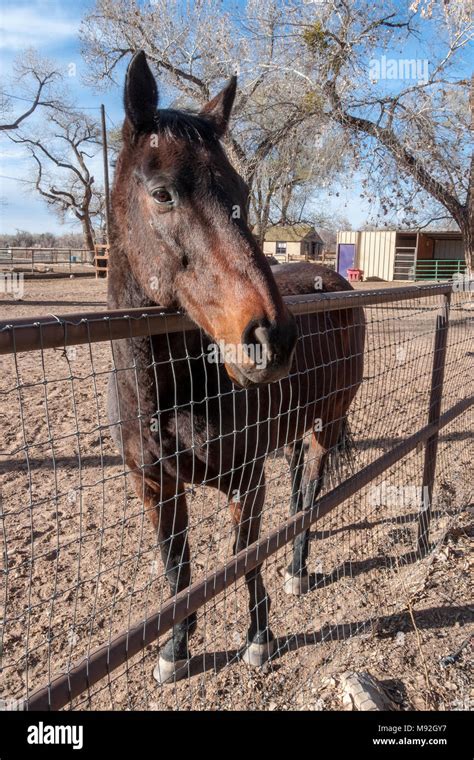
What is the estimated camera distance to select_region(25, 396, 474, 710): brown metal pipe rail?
1.33 metres

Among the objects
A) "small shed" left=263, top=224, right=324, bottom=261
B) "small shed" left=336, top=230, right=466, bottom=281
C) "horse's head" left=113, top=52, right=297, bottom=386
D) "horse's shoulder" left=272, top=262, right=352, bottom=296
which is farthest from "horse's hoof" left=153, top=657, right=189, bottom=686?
"small shed" left=263, top=224, right=324, bottom=261

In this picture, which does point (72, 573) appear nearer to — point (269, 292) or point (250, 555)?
point (250, 555)

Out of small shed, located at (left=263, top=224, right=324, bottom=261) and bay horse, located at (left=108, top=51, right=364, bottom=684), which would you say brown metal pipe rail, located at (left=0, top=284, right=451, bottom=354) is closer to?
bay horse, located at (left=108, top=51, right=364, bottom=684)

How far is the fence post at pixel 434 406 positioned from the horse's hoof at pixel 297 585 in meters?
0.95

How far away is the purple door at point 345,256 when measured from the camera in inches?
1169

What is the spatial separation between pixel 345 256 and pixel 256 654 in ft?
96.8

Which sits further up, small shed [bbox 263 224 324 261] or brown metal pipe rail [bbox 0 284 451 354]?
small shed [bbox 263 224 324 261]

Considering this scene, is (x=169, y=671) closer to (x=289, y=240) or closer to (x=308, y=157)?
(x=308, y=157)

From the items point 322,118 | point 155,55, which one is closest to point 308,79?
point 322,118

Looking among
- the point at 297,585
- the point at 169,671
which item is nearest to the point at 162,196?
the point at 169,671

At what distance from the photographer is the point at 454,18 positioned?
1045cm

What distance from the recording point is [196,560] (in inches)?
131

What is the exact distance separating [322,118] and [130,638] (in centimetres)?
1276

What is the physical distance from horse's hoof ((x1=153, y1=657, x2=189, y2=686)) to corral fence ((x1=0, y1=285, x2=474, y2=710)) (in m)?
0.04
